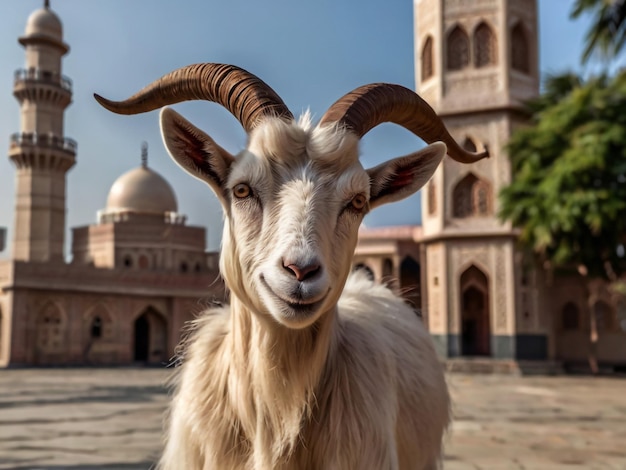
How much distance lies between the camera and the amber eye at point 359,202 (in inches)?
84.4

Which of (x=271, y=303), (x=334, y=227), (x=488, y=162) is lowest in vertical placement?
(x=271, y=303)

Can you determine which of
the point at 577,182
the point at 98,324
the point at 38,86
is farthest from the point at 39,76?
the point at 577,182

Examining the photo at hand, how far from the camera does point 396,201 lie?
239 cm

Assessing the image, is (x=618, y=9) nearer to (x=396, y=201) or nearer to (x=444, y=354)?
(x=444, y=354)

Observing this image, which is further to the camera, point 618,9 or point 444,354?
point 444,354

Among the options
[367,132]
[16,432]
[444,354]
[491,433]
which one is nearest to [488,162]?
[444,354]

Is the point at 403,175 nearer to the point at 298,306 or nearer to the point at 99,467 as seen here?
the point at 298,306

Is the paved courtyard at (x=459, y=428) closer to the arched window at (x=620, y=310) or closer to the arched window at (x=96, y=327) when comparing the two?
the arched window at (x=620, y=310)

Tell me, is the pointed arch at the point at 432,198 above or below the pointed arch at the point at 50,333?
above

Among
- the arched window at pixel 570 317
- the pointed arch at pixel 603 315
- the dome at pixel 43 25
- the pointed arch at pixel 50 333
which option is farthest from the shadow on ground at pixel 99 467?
the dome at pixel 43 25

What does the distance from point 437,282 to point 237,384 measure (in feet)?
62.9

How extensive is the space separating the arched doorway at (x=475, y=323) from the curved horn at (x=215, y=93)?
63.9ft

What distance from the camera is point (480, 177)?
20.3 meters

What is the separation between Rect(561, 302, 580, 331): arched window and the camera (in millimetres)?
22219
